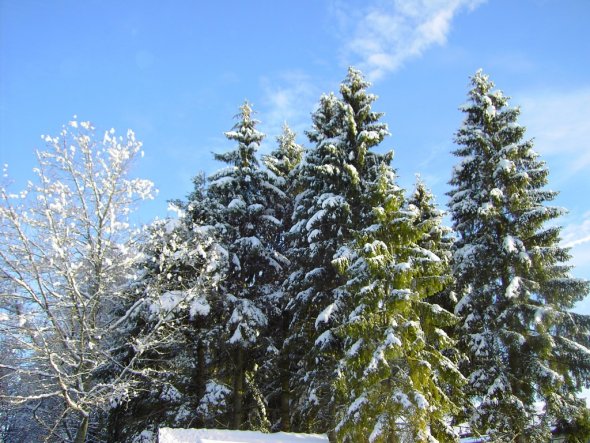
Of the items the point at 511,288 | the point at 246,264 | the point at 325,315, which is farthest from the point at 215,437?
the point at 511,288

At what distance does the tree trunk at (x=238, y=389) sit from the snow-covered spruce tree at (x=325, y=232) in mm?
2118

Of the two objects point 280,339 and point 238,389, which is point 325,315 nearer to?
point 280,339

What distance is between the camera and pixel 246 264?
19.2 metres

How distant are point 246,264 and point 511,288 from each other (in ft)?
33.4

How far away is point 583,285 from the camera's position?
15.3 metres

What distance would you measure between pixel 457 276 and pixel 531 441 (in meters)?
5.87

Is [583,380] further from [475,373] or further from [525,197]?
[525,197]

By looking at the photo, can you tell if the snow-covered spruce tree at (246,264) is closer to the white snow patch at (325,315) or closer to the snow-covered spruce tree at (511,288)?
the white snow patch at (325,315)

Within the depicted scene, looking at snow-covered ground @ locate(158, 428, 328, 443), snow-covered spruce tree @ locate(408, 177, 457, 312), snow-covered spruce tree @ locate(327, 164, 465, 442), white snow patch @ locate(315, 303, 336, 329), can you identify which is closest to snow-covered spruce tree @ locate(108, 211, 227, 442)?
white snow patch @ locate(315, 303, 336, 329)

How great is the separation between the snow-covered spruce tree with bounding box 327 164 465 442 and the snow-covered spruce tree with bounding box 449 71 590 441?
191cm

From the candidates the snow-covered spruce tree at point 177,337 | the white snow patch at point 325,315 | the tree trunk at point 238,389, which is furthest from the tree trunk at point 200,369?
the white snow patch at point 325,315

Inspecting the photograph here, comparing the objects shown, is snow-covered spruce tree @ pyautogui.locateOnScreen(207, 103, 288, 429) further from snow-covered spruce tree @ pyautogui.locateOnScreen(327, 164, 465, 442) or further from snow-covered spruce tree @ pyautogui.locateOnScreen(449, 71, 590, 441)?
snow-covered spruce tree @ pyautogui.locateOnScreen(449, 71, 590, 441)

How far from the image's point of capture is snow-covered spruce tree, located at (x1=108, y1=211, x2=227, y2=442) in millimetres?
16062

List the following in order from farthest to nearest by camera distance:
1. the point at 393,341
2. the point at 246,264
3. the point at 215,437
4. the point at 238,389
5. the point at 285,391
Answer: the point at 246,264 → the point at 285,391 → the point at 238,389 → the point at 393,341 → the point at 215,437
